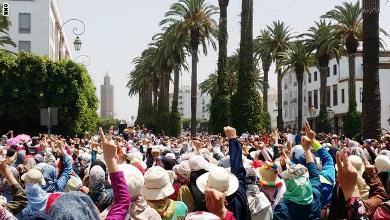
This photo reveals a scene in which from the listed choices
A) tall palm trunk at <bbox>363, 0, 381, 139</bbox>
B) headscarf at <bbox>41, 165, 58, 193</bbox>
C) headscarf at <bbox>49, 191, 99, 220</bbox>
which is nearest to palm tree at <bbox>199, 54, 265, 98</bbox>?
tall palm trunk at <bbox>363, 0, 381, 139</bbox>

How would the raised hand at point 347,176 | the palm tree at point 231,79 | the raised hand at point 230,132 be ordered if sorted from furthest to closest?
1. the palm tree at point 231,79
2. the raised hand at point 230,132
3. the raised hand at point 347,176

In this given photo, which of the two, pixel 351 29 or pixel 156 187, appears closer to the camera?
pixel 156 187

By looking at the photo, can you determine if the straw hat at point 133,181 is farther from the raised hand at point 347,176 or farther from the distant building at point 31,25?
the distant building at point 31,25

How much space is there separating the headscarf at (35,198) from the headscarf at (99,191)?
0.46m

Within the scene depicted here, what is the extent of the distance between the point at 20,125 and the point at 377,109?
987 inches

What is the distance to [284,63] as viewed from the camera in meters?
53.7

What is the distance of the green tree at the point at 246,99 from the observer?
31.7m

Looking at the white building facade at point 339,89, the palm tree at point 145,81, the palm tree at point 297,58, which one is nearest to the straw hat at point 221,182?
the palm tree at point 297,58

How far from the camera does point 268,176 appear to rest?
6.48 meters

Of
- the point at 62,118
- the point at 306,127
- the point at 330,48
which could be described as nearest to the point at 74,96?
the point at 62,118

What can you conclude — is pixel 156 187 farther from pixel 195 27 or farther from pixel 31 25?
pixel 31 25

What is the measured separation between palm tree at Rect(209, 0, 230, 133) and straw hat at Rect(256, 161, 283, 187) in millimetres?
29833

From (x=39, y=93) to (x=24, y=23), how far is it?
28038 mm

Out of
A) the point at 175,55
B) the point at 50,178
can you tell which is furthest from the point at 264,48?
→ the point at 50,178
